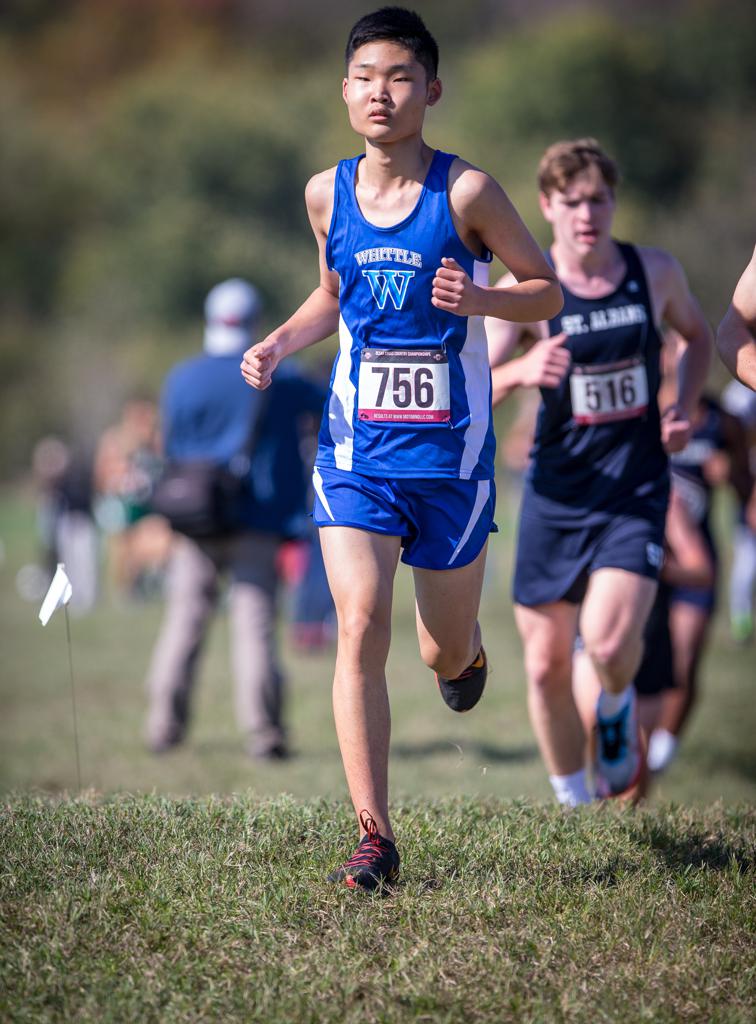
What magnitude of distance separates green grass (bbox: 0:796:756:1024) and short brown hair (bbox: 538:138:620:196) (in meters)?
2.79

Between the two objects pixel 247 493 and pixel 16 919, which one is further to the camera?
pixel 247 493

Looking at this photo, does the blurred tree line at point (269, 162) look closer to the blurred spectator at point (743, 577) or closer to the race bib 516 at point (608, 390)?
the blurred spectator at point (743, 577)

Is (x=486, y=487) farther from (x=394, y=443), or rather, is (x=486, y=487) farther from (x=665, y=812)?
(x=665, y=812)

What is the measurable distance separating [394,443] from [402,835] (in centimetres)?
133

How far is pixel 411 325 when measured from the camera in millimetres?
4504

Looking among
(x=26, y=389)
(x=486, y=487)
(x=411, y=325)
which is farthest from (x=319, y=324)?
(x=26, y=389)

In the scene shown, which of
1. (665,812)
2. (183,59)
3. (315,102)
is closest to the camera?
(665,812)

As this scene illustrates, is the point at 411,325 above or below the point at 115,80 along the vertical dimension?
below


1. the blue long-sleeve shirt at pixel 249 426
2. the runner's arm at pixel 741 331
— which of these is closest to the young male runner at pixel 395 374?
the runner's arm at pixel 741 331

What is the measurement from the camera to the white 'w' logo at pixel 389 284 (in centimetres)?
442

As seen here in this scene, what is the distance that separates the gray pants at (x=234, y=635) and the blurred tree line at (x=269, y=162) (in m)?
37.5

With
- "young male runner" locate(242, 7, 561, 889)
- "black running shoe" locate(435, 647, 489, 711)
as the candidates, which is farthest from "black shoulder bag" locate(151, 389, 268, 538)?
"young male runner" locate(242, 7, 561, 889)

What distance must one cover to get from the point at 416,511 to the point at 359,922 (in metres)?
1.35

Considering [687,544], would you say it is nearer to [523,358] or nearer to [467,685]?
[523,358]
